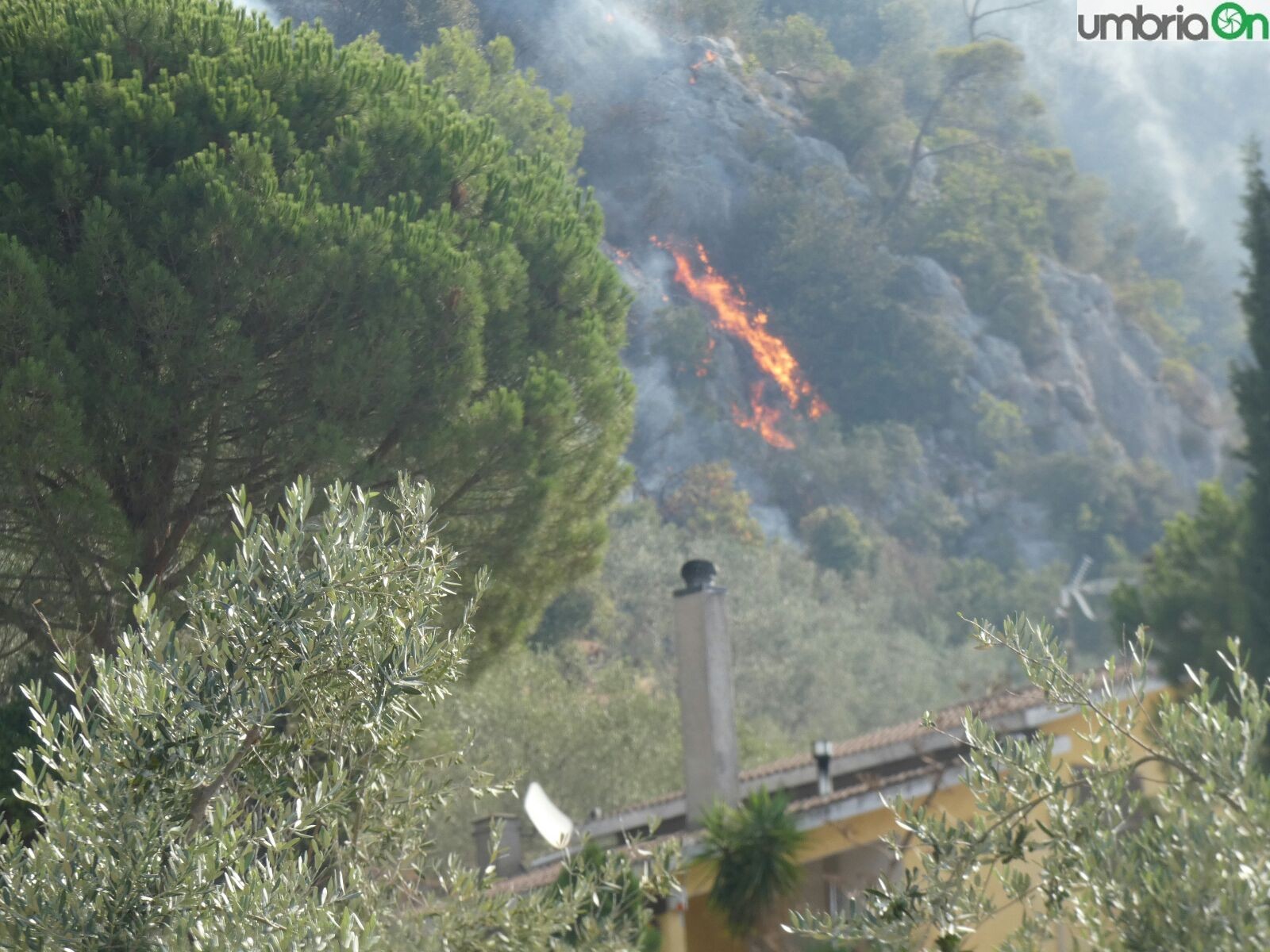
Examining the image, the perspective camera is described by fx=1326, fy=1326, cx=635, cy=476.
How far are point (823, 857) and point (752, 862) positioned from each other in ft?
9.14

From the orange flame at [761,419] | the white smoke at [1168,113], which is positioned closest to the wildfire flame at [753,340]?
the orange flame at [761,419]

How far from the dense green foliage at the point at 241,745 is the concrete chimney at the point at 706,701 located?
235 inches

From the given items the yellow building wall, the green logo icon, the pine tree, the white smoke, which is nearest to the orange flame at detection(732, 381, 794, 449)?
the green logo icon

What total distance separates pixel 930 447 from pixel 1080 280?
12.6 meters

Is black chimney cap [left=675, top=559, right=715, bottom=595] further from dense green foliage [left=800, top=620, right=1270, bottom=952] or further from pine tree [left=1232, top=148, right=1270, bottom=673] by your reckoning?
dense green foliage [left=800, top=620, right=1270, bottom=952]

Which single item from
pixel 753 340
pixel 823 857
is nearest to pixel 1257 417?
pixel 823 857

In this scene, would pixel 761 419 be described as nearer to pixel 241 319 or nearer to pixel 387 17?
pixel 387 17

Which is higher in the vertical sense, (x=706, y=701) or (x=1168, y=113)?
(x=706, y=701)

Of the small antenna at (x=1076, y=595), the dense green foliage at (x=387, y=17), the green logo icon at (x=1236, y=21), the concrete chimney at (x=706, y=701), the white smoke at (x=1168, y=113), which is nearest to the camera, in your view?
the concrete chimney at (x=706, y=701)

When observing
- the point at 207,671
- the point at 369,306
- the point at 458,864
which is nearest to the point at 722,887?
the point at 458,864

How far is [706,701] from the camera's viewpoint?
10.0m

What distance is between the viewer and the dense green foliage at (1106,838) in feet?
8.93

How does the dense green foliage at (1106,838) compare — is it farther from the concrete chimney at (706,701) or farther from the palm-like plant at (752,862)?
the concrete chimney at (706,701)

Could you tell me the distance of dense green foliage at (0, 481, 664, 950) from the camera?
3.02m
